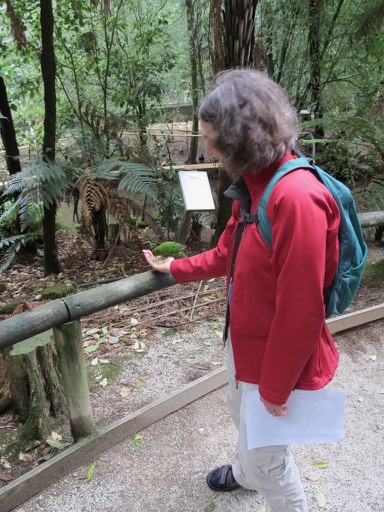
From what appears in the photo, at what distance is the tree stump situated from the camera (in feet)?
7.11

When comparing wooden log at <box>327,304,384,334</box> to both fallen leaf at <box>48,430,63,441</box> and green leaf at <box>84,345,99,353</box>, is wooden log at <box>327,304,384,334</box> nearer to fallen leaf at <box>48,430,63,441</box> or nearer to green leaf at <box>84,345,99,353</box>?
green leaf at <box>84,345,99,353</box>

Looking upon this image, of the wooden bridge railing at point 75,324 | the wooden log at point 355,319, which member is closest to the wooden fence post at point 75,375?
the wooden bridge railing at point 75,324

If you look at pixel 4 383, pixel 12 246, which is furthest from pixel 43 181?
pixel 4 383

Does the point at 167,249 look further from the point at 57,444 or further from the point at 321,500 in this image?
the point at 321,500

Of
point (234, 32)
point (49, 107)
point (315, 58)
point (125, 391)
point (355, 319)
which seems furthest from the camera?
point (315, 58)

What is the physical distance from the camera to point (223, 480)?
193 centimetres

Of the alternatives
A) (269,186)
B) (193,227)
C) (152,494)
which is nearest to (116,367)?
(152,494)

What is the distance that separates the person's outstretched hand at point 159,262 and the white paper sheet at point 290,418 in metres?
0.70

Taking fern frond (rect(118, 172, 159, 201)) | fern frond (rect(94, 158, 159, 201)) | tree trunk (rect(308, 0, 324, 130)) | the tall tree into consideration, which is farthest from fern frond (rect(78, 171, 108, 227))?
tree trunk (rect(308, 0, 324, 130))

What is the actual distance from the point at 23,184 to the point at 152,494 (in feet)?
9.14

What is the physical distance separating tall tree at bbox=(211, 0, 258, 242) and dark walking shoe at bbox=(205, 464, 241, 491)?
2990 millimetres

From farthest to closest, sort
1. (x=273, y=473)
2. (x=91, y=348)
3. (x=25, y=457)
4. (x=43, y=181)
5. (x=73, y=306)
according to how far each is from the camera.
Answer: (x=43, y=181), (x=91, y=348), (x=25, y=457), (x=73, y=306), (x=273, y=473)

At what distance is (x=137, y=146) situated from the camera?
498cm

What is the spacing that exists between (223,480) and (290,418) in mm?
830
